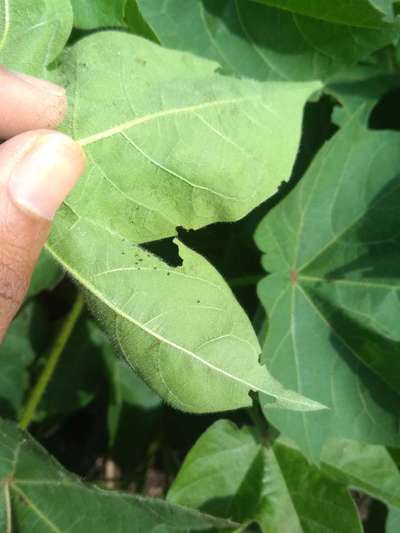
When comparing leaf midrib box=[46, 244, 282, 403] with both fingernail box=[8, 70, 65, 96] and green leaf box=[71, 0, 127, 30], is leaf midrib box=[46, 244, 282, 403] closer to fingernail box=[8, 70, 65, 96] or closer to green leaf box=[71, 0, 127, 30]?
fingernail box=[8, 70, 65, 96]

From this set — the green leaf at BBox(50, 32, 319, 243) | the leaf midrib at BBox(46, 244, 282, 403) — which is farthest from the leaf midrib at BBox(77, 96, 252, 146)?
the leaf midrib at BBox(46, 244, 282, 403)

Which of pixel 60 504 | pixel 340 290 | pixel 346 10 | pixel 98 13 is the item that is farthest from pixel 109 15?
pixel 60 504

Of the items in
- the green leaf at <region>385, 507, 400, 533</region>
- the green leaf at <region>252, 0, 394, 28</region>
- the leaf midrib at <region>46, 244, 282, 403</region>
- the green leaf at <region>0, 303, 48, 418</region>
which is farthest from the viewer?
the green leaf at <region>0, 303, 48, 418</region>

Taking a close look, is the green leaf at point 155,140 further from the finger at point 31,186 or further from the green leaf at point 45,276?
the green leaf at point 45,276

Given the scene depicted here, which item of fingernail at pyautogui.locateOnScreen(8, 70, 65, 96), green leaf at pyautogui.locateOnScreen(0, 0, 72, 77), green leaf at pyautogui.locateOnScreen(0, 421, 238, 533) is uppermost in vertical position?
green leaf at pyautogui.locateOnScreen(0, 0, 72, 77)

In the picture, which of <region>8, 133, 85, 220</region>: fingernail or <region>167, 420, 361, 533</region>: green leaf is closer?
<region>8, 133, 85, 220</region>: fingernail

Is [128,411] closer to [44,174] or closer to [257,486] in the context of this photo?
[257,486]

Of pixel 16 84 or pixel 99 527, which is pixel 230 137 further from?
pixel 99 527
